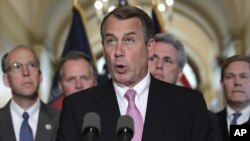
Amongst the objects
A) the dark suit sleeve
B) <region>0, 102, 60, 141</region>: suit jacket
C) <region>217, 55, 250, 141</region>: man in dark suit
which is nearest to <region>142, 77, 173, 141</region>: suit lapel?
the dark suit sleeve

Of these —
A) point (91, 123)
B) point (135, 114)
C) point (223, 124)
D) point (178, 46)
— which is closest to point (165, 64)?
point (178, 46)

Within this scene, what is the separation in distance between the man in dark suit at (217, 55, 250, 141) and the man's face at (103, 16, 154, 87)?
1995mm

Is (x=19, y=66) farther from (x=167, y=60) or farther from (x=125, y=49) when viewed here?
(x=125, y=49)

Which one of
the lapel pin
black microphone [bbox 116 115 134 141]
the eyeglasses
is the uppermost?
the eyeglasses

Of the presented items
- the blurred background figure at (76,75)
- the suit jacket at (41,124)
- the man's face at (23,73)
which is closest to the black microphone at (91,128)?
the suit jacket at (41,124)

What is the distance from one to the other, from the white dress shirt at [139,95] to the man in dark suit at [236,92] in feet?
6.19

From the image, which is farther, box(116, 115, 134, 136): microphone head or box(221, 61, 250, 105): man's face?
box(221, 61, 250, 105): man's face

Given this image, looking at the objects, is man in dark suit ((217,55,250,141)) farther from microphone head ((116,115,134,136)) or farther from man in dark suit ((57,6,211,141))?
microphone head ((116,115,134,136))

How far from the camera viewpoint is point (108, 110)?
2.85m

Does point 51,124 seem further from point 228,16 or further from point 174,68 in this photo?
point 228,16

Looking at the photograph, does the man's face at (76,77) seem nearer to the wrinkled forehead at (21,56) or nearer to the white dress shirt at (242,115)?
the wrinkled forehead at (21,56)

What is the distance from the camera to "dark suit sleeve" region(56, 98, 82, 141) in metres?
2.76

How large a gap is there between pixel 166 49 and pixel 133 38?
5.77 ft

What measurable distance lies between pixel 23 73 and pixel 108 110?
1.66 metres
